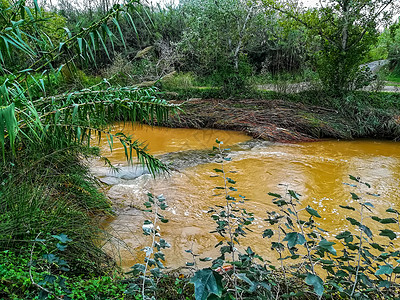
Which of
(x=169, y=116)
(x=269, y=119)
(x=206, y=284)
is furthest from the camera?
(x=169, y=116)

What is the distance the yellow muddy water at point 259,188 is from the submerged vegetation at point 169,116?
0.20m

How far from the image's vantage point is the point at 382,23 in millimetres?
7324

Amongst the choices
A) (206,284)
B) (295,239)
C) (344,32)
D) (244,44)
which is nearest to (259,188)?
(295,239)

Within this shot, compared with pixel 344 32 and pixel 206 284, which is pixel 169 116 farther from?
pixel 206 284

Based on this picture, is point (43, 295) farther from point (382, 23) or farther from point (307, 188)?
point (382, 23)

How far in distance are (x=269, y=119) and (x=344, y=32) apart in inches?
118

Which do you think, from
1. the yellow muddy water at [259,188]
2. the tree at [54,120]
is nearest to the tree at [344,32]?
the yellow muddy water at [259,188]

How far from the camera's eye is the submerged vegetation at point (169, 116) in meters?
1.24

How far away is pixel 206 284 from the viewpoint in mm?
676

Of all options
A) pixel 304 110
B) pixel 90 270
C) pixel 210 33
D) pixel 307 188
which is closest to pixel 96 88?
pixel 90 270

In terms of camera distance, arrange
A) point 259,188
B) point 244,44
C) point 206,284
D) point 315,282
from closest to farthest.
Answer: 1. point 206,284
2. point 315,282
3. point 259,188
4. point 244,44

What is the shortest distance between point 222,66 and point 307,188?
19.8ft

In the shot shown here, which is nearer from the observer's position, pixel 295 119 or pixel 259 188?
pixel 259 188

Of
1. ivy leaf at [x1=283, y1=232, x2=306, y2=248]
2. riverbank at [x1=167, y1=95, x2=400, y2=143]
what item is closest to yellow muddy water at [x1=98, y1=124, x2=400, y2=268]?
riverbank at [x1=167, y1=95, x2=400, y2=143]
